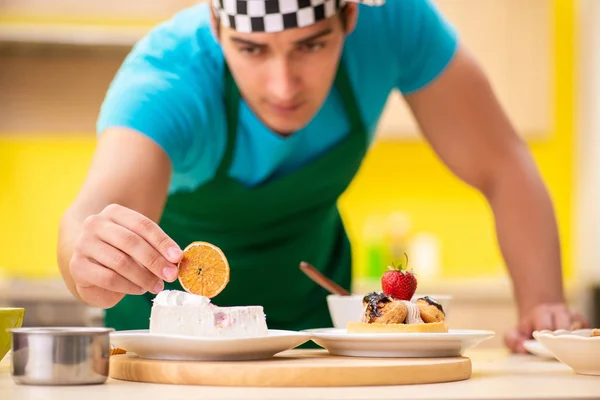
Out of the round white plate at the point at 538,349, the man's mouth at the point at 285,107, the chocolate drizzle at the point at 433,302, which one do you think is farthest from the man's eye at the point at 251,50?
the round white plate at the point at 538,349

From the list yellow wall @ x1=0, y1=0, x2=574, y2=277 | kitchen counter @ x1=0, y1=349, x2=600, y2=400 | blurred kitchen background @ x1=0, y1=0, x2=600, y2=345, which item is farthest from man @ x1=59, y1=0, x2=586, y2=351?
yellow wall @ x1=0, y1=0, x2=574, y2=277

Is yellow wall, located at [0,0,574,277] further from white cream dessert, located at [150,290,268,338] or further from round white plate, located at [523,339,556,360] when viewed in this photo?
white cream dessert, located at [150,290,268,338]

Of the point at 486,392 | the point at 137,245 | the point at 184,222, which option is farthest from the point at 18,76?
the point at 486,392

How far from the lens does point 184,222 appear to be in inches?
83.8

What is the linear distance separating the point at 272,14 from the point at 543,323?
2.65 feet

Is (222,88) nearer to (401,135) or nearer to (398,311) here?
(398,311)

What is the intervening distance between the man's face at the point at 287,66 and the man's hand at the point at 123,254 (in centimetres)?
58

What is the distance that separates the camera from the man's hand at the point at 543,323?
68.9 inches

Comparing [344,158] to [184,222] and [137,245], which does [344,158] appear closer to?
[184,222]

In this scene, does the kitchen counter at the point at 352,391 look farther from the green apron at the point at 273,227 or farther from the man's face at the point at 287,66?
the green apron at the point at 273,227

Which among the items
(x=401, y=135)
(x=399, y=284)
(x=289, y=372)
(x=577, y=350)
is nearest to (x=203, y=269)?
(x=289, y=372)

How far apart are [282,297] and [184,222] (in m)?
0.32

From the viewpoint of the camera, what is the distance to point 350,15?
5.95 feet

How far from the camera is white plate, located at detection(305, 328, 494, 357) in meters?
1.19
